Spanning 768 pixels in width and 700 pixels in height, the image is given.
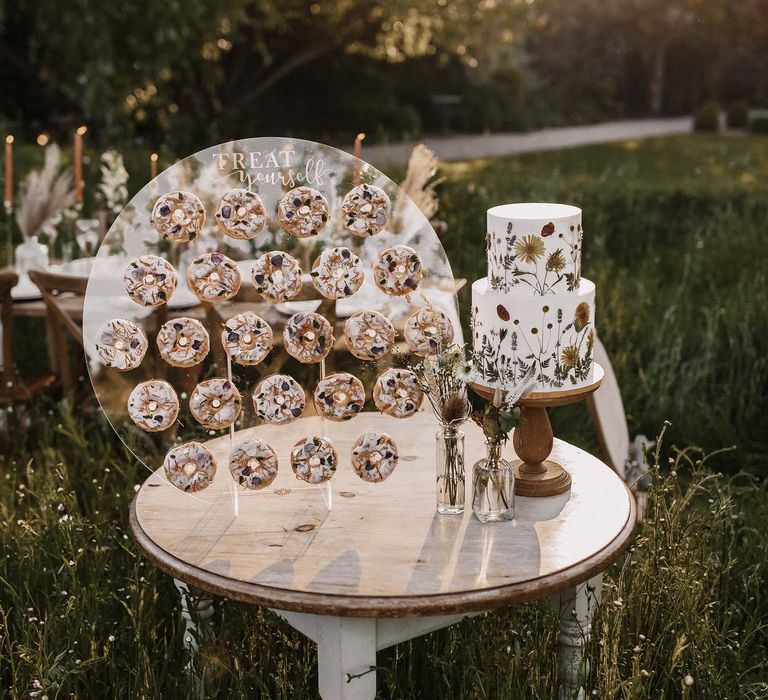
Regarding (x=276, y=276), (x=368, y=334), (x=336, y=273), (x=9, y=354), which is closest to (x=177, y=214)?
(x=276, y=276)

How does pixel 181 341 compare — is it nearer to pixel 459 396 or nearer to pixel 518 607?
pixel 459 396

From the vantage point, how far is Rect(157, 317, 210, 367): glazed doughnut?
187 centimetres

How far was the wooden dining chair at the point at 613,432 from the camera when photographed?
9.23 ft

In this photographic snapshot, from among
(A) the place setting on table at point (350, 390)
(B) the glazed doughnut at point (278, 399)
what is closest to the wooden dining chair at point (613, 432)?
(A) the place setting on table at point (350, 390)

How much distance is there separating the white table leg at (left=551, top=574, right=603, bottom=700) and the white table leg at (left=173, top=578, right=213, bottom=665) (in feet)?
2.52

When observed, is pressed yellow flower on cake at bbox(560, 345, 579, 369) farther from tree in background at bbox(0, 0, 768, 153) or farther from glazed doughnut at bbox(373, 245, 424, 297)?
tree in background at bbox(0, 0, 768, 153)

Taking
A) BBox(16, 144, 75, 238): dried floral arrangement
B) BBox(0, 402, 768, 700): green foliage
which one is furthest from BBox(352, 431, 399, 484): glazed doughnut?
BBox(16, 144, 75, 238): dried floral arrangement

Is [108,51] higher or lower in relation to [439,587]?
higher

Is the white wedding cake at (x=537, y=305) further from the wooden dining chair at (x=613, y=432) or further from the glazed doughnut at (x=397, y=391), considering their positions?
the wooden dining chair at (x=613, y=432)

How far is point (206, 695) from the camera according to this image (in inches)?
81.4

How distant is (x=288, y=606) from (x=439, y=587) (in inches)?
10.3

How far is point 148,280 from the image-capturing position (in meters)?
1.84

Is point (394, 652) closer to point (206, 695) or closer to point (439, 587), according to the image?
point (206, 695)

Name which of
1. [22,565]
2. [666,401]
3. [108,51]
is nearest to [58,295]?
[22,565]
